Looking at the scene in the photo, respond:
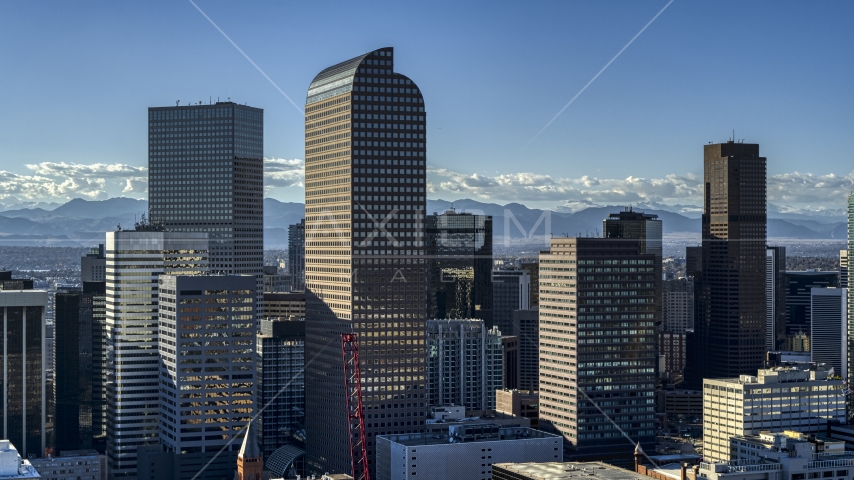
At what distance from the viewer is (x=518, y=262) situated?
13750 cm

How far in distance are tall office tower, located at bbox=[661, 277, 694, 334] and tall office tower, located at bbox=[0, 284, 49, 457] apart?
80.4 meters

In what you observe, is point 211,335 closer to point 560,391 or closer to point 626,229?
point 560,391

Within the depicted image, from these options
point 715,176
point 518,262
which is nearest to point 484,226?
point 518,262

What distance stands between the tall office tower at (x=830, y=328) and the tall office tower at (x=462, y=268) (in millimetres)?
36764

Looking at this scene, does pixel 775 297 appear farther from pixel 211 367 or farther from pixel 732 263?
pixel 211 367

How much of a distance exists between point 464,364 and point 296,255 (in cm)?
3599

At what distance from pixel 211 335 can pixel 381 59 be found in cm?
2428

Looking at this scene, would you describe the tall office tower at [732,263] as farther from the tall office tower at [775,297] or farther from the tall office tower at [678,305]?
the tall office tower at [678,305]

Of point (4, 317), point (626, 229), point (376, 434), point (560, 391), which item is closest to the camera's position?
point (376, 434)

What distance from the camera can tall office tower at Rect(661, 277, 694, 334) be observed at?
496 feet

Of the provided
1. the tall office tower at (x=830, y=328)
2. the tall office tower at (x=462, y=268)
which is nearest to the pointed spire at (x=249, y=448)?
the tall office tower at (x=462, y=268)

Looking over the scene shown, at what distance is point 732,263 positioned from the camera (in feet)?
473

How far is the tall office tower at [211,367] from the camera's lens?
85500mm

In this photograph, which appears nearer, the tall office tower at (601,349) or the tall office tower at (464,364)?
the tall office tower at (601,349)
